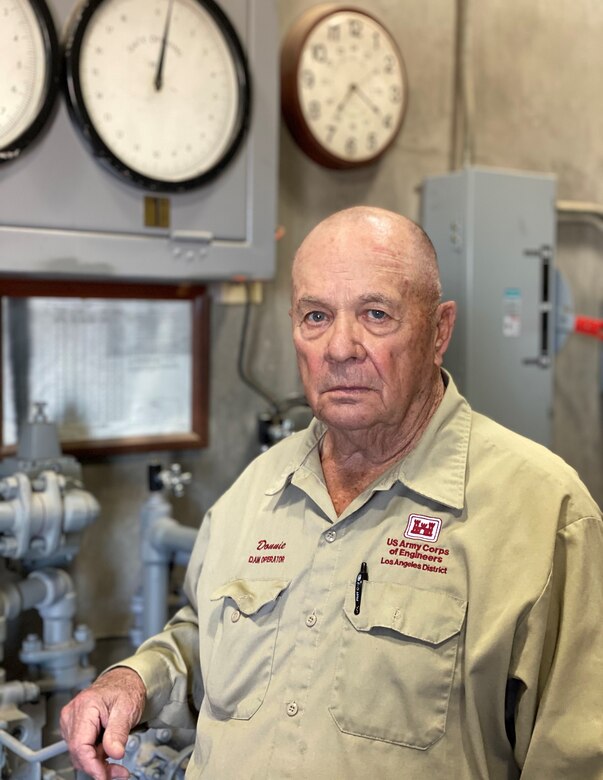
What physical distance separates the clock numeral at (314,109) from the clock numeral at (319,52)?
0.12 metres

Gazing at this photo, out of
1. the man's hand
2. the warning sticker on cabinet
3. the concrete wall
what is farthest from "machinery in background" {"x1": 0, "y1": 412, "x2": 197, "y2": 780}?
the warning sticker on cabinet

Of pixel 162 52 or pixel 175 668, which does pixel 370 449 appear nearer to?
pixel 175 668

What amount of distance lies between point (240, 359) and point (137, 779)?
1205 mm

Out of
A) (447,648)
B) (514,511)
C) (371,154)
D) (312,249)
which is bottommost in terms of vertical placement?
(447,648)

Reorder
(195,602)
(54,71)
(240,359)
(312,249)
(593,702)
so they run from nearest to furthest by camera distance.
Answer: (593,702) → (312,249) → (195,602) → (54,71) → (240,359)

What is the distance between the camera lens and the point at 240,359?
257 cm

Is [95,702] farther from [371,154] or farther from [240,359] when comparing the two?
[371,154]

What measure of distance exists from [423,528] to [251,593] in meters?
0.30

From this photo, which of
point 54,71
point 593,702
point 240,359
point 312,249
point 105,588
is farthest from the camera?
point 240,359

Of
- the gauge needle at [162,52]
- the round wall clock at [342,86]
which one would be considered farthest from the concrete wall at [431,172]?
the gauge needle at [162,52]

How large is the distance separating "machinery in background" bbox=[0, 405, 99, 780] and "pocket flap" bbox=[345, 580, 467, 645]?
2.74ft

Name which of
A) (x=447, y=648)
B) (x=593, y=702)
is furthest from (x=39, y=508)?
(x=593, y=702)

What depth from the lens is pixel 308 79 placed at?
2.54 meters

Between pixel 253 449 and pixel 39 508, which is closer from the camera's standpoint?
pixel 39 508
